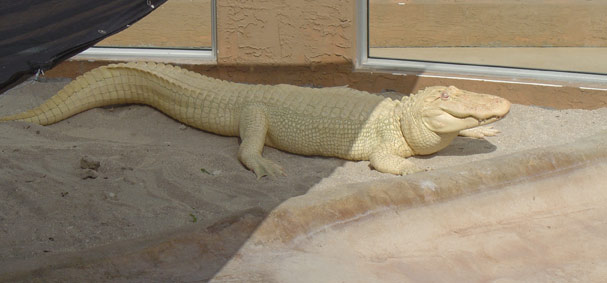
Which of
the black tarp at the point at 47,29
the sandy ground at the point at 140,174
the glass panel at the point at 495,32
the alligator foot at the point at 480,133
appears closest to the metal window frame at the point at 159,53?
the sandy ground at the point at 140,174

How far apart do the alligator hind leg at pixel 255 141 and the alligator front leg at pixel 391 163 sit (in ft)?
1.95

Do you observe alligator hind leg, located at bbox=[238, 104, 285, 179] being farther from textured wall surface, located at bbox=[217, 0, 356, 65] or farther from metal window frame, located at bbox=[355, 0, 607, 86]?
metal window frame, located at bbox=[355, 0, 607, 86]

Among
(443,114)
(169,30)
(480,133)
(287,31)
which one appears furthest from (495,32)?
(169,30)

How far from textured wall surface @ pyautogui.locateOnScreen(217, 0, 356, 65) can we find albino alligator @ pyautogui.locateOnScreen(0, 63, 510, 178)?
21.3 inches

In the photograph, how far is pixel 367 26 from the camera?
5496mm

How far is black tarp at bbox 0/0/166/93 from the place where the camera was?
225cm

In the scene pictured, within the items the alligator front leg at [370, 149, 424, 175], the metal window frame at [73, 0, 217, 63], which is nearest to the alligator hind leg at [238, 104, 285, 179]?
→ the alligator front leg at [370, 149, 424, 175]

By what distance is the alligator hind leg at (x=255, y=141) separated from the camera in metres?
4.13

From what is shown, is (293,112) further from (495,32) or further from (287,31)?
(495,32)

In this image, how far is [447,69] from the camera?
5.37 m

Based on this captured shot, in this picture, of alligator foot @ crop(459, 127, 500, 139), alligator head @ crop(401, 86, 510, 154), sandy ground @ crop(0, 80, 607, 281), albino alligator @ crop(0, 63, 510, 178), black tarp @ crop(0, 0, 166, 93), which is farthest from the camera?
alligator foot @ crop(459, 127, 500, 139)

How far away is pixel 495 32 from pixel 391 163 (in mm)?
1860

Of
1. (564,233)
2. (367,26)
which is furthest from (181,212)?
(367,26)

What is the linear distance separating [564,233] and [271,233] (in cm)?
139
